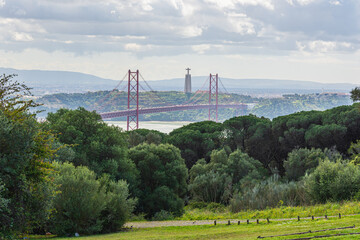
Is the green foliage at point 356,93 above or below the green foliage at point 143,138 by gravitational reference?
above

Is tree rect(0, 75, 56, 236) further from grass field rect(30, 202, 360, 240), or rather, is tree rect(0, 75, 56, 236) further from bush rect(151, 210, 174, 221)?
bush rect(151, 210, 174, 221)

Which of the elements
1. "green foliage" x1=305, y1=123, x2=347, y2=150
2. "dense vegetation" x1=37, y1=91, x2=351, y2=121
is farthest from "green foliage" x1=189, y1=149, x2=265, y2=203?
"dense vegetation" x1=37, y1=91, x2=351, y2=121

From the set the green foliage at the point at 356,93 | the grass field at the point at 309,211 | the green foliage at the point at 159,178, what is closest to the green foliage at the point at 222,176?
the green foliage at the point at 159,178

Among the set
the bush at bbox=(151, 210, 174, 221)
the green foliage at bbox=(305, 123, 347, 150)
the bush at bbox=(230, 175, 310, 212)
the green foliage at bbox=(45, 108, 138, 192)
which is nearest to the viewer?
the bush at bbox=(230, 175, 310, 212)

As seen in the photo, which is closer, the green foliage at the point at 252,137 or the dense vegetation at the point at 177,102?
the green foliage at the point at 252,137

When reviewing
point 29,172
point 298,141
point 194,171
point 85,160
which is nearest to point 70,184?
point 29,172

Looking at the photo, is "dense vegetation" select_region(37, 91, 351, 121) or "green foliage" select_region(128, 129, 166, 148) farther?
"dense vegetation" select_region(37, 91, 351, 121)

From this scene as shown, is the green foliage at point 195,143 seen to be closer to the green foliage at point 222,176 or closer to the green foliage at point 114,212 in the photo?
the green foliage at point 222,176
